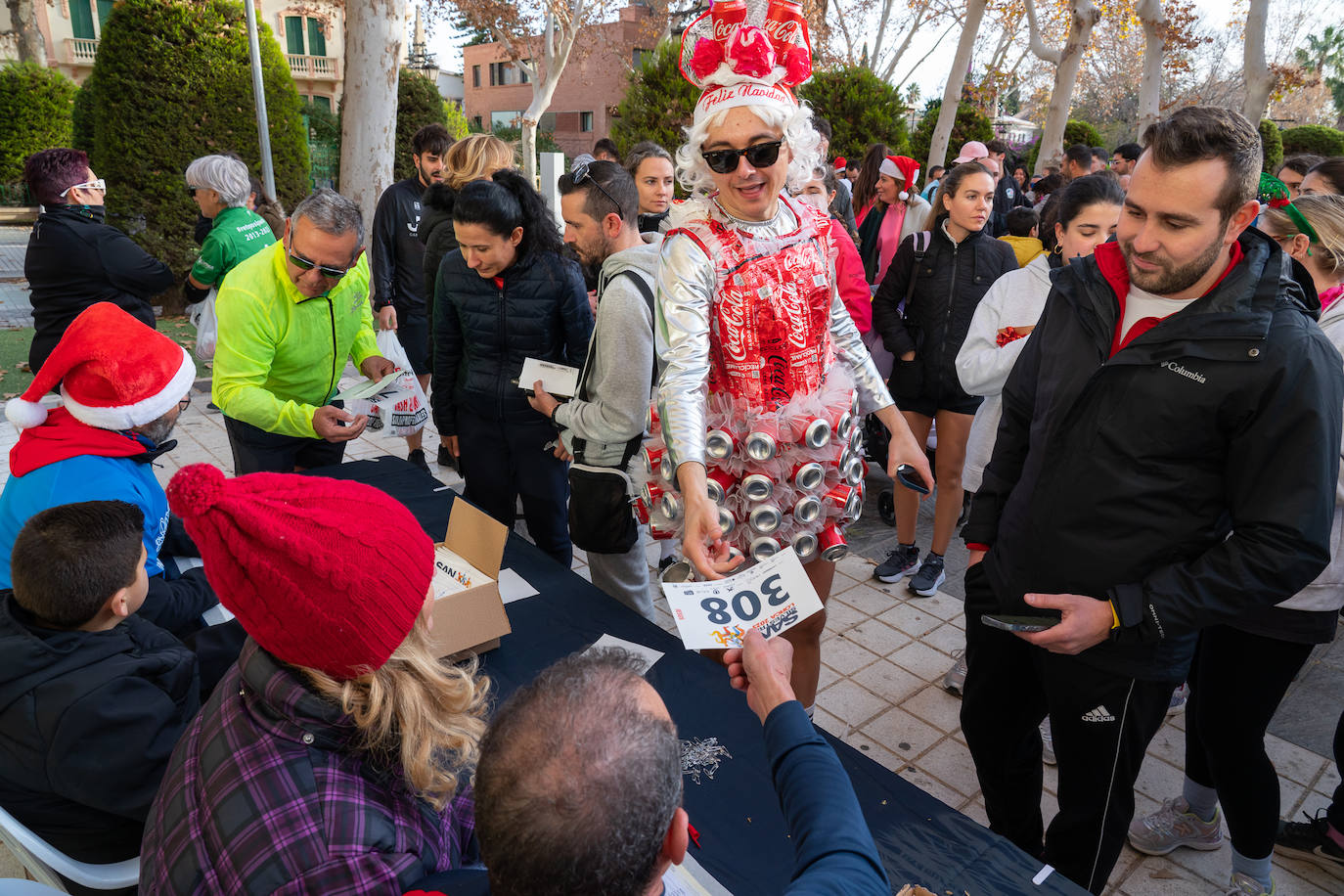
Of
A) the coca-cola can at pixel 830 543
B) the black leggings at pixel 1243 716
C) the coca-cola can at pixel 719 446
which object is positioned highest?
the coca-cola can at pixel 719 446

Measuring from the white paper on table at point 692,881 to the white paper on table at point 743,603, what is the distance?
408 millimetres

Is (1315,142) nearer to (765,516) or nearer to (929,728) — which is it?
(929,728)

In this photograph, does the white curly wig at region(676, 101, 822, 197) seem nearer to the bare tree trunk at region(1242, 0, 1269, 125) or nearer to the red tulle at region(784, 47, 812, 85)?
the red tulle at region(784, 47, 812, 85)

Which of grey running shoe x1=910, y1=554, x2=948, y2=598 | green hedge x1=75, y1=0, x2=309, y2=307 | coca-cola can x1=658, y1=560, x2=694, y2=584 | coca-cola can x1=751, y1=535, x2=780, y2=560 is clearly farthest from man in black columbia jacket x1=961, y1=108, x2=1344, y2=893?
green hedge x1=75, y1=0, x2=309, y2=307

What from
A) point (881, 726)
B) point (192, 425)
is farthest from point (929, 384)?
point (192, 425)

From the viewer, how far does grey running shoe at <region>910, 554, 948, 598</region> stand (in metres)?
4.07

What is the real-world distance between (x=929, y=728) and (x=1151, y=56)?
44.9 feet

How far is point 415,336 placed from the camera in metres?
5.60

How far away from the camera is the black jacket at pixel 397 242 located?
5.31 m

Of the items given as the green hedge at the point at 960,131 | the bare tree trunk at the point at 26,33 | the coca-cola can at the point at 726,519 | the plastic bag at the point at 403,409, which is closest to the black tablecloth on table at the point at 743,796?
the coca-cola can at the point at 726,519

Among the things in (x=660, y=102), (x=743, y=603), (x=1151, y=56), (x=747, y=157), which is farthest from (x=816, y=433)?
(x=1151, y=56)

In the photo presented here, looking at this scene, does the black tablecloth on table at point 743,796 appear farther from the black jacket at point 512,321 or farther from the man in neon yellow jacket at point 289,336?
the man in neon yellow jacket at point 289,336

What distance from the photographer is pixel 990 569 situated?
Result: 2051 millimetres

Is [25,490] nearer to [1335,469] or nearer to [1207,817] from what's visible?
[1335,469]
